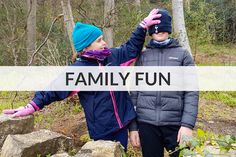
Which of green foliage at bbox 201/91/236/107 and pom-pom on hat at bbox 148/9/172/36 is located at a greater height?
pom-pom on hat at bbox 148/9/172/36

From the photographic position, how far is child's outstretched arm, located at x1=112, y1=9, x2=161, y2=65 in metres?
2.99

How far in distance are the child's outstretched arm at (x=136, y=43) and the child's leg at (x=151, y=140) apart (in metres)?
0.54

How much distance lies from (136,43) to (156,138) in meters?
0.75

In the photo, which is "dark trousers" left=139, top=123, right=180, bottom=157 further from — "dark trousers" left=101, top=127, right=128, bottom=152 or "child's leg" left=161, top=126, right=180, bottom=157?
"dark trousers" left=101, top=127, right=128, bottom=152

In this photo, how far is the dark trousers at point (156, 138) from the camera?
3.03 m

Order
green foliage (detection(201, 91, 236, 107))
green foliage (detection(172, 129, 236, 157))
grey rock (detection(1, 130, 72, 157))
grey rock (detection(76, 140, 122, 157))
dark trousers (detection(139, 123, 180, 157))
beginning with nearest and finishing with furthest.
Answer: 1. green foliage (detection(172, 129, 236, 157))
2. grey rock (detection(76, 140, 122, 157))
3. dark trousers (detection(139, 123, 180, 157))
4. grey rock (detection(1, 130, 72, 157))
5. green foliage (detection(201, 91, 236, 107))

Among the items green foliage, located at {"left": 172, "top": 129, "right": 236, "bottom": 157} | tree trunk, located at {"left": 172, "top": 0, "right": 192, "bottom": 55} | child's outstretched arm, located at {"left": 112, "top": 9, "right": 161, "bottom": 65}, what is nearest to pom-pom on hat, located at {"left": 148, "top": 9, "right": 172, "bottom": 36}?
child's outstretched arm, located at {"left": 112, "top": 9, "right": 161, "bottom": 65}

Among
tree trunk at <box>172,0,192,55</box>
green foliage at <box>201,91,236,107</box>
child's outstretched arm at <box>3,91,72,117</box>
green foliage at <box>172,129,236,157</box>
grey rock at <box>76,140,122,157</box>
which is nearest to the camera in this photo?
green foliage at <box>172,129,236,157</box>

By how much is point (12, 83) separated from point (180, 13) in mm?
4795

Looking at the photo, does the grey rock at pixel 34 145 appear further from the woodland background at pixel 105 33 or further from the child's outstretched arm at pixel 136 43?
the child's outstretched arm at pixel 136 43

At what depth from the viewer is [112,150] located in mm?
2912

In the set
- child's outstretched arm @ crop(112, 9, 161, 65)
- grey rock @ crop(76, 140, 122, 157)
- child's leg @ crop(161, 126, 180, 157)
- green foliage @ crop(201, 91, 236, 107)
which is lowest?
green foliage @ crop(201, 91, 236, 107)

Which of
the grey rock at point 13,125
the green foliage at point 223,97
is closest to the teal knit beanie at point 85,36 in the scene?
the grey rock at point 13,125

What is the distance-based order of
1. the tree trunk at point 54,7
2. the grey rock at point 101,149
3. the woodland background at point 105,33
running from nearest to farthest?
the grey rock at point 101,149, the woodland background at point 105,33, the tree trunk at point 54,7
